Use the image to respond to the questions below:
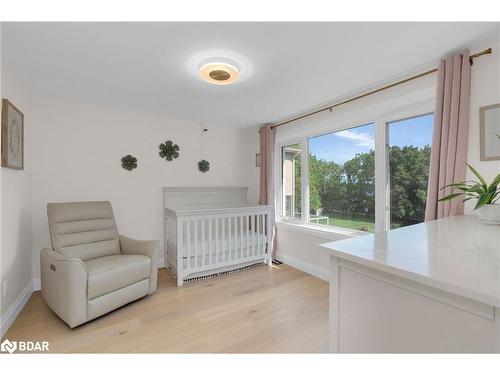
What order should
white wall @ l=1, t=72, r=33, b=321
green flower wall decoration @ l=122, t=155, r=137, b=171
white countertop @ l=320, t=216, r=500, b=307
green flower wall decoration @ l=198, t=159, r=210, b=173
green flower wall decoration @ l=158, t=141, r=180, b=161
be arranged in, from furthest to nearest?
green flower wall decoration @ l=198, t=159, r=210, b=173 < green flower wall decoration @ l=158, t=141, r=180, b=161 < green flower wall decoration @ l=122, t=155, r=137, b=171 < white wall @ l=1, t=72, r=33, b=321 < white countertop @ l=320, t=216, r=500, b=307

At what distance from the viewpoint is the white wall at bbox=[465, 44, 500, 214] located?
1.60m

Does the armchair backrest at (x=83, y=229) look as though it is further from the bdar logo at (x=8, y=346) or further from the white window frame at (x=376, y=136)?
the white window frame at (x=376, y=136)

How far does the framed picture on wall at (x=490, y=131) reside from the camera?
62.2 inches

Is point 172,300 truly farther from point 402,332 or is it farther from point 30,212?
point 402,332

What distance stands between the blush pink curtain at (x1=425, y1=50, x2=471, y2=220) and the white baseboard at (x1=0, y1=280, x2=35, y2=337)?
11.4ft

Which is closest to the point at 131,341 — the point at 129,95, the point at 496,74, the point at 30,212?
the point at 30,212

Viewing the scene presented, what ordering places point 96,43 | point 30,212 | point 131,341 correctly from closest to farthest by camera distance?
1. point 96,43
2. point 131,341
3. point 30,212

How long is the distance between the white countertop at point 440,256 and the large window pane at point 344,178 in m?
1.37

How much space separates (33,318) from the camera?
6.48 ft

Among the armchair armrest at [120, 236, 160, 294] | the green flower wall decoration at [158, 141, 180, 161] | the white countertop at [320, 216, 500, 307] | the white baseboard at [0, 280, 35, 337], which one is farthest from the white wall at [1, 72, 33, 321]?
the white countertop at [320, 216, 500, 307]

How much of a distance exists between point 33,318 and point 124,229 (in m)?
1.23

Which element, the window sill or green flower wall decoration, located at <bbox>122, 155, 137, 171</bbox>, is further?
green flower wall decoration, located at <bbox>122, 155, 137, 171</bbox>

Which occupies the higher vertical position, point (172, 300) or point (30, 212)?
point (30, 212)

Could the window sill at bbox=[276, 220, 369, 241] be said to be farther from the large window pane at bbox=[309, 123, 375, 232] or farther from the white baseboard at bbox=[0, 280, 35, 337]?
the white baseboard at bbox=[0, 280, 35, 337]
